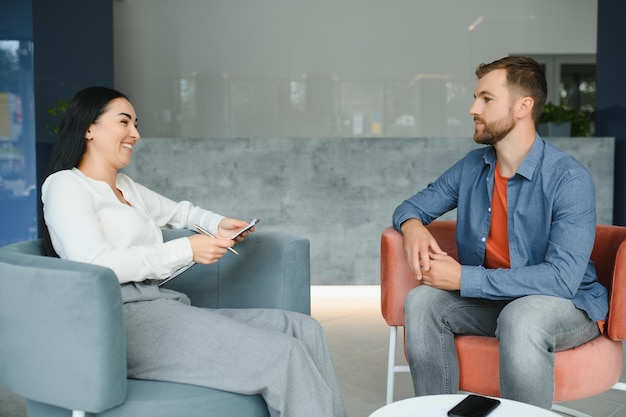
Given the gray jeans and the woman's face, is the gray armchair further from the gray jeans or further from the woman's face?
the gray jeans

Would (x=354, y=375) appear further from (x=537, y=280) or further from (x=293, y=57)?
(x=293, y=57)

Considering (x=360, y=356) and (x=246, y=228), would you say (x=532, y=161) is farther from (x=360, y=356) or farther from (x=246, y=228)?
(x=360, y=356)

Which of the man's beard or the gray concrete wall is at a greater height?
the man's beard

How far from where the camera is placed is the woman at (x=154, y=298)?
1618mm

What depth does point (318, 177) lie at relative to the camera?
4641 mm

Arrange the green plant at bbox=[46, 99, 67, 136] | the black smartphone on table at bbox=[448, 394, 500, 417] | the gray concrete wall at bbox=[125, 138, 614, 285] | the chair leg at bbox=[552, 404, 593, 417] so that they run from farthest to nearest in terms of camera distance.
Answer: the green plant at bbox=[46, 99, 67, 136] → the gray concrete wall at bbox=[125, 138, 614, 285] → the chair leg at bbox=[552, 404, 593, 417] → the black smartphone on table at bbox=[448, 394, 500, 417]

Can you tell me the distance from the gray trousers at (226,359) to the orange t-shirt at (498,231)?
76 cm

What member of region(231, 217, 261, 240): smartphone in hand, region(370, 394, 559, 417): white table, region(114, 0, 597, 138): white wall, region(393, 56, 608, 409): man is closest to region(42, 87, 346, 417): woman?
region(231, 217, 261, 240): smartphone in hand

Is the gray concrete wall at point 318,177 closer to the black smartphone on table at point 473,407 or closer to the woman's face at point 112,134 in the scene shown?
the woman's face at point 112,134

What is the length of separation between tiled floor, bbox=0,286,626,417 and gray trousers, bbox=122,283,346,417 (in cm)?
92

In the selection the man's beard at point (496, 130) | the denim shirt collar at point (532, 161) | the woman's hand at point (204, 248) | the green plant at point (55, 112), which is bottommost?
the woman's hand at point (204, 248)

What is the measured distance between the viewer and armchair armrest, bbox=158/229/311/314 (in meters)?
2.16

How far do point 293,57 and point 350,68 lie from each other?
2.21 ft

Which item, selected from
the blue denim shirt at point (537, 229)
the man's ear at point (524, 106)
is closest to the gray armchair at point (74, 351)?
the blue denim shirt at point (537, 229)
